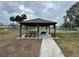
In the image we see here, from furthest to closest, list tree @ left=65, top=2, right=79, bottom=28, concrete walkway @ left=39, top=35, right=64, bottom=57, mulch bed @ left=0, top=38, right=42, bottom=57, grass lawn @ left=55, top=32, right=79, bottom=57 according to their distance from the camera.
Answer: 1. tree @ left=65, top=2, right=79, bottom=28
2. grass lawn @ left=55, top=32, right=79, bottom=57
3. mulch bed @ left=0, top=38, right=42, bottom=57
4. concrete walkway @ left=39, top=35, right=64, bottom=57

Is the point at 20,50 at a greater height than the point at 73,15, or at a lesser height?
lesser

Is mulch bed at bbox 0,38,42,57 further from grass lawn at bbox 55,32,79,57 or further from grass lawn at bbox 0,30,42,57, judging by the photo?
grass lawn at bbox 55,32,79,57

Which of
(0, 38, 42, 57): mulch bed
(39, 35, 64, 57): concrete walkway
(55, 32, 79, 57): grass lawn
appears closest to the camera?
(39, 35, 64, 57): concrete walkway

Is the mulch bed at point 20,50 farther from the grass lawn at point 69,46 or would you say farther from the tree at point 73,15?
the tree at point 73,15

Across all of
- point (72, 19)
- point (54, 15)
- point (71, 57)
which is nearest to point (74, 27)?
point (72, 19)

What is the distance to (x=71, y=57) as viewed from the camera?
20.8ft

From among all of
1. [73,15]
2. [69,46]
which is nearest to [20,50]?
[69,46]

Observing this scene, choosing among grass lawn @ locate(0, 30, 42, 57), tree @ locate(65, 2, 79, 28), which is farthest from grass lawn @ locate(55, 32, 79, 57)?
tree @ locate(65, 2, 79, 28)

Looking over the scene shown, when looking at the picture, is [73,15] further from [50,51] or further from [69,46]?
[50,51]

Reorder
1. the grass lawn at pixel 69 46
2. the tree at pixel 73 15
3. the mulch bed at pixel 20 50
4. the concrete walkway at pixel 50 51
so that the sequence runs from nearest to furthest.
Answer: the concrete walkway at pixel 50 51, the mulch bed at pixel 20 50, the grass lawn at pixel 69 46, the tree at pixel 73 15

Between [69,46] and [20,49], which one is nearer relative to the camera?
[20,49]

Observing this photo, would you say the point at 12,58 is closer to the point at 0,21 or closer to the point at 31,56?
the point at 31,56

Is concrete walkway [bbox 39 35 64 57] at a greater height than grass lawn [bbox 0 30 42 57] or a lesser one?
greater

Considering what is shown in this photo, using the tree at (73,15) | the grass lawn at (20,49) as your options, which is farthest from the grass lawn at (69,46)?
the tree at (73,15)
